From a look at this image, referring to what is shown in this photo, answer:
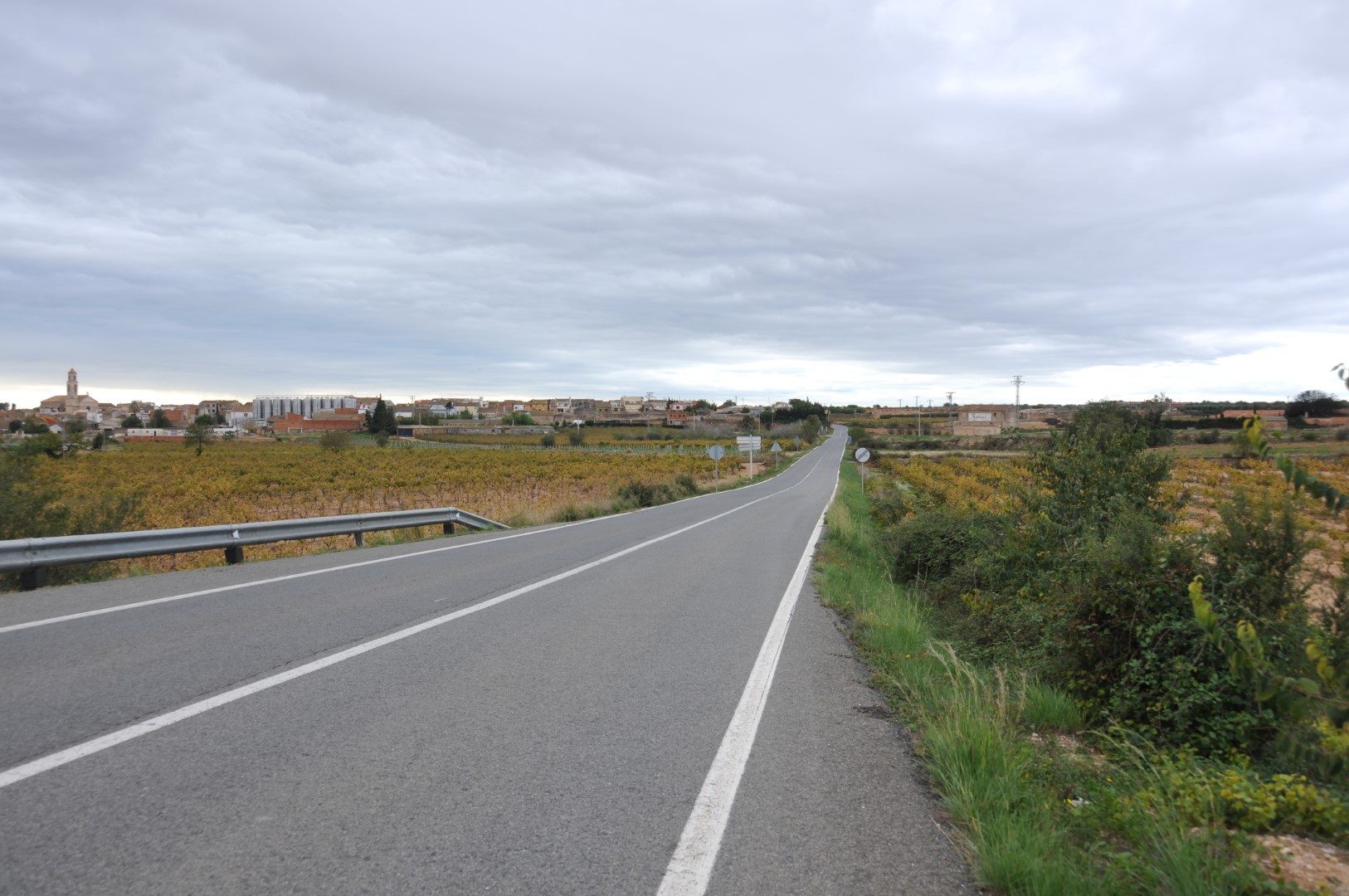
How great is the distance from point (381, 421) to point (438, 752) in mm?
135672

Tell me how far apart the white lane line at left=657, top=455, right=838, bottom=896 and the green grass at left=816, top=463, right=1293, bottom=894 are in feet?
3.32

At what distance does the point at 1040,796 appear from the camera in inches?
163

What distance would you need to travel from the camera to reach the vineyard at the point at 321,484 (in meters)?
21.0

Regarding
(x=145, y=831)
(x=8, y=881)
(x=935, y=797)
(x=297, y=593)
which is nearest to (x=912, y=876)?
(x=935, y=797)

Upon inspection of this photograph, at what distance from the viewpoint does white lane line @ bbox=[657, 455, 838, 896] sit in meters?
3.25

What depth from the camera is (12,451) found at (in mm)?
12828

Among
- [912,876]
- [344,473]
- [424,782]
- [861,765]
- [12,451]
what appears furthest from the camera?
[344,473]

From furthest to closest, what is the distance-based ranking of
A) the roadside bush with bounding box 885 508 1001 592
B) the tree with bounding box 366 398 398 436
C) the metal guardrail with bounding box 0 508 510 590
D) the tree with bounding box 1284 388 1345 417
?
the tree with bounding box 366 398 398 436 < the roadside bush with bounding box 885 508 1001 592 < the metal guardrail with bounding box 0 508 510 590 < the tree with bounding box 1284 388 1345 417

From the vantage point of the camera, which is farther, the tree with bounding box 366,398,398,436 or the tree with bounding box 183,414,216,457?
the tree with bounding box 366,398,398,436

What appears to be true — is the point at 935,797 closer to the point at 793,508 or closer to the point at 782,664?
the point at 782,664

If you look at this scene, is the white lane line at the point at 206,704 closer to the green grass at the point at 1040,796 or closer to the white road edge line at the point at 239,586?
the white road edge line at the point at 239,586

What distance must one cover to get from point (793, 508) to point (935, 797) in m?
26.7

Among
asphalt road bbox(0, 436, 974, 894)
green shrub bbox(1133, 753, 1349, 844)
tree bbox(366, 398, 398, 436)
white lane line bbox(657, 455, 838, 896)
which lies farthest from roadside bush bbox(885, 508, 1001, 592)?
tree bbox(366, 398, 398, 436)

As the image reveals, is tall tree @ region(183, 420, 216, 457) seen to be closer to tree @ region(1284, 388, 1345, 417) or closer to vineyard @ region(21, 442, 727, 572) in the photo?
vineyard @ region(21, 442, 727, 572)
